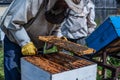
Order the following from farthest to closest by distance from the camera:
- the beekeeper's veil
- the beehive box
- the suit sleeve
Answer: the suit sleeve < the beekeeper's veil < the beehive box

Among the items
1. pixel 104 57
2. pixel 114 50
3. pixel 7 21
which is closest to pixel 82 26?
pixel 114 50

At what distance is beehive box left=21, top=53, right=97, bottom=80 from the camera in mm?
2738

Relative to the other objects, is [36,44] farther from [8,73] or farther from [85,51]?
[85,51]

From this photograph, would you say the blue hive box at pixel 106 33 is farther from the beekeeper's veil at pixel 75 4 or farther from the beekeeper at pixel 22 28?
the beekeeper's veil at pixel 75 4

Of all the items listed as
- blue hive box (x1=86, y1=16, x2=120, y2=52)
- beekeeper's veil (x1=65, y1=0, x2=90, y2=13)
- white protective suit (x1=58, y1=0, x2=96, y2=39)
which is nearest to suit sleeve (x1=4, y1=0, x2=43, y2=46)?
beekeeper's veil (x1=65, y1=0, x2=90, y2=13)

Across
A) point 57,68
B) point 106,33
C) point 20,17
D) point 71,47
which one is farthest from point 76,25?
point 57,68

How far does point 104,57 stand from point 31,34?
1.21 m

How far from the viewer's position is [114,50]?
179 inches

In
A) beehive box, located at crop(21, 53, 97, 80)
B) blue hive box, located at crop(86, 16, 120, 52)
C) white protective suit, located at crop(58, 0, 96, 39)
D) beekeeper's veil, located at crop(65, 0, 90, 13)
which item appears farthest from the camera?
white protective suit, located at crop(58, 0, 96, 39)

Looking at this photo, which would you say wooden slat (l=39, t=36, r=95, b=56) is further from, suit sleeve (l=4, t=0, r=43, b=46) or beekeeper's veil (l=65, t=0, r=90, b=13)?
beekeeper's veil (l=65, t=0, r=90, b=13)

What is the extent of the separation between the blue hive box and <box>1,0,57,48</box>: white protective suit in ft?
2.92

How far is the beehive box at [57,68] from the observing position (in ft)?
8.98

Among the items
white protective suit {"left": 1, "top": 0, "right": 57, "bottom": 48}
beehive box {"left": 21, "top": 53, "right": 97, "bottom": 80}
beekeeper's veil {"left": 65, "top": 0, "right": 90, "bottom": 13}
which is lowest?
beehive box {"left": 21, "top": 53, "right": 97, "bottom": 80}

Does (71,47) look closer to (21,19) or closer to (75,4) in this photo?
(75,4)
